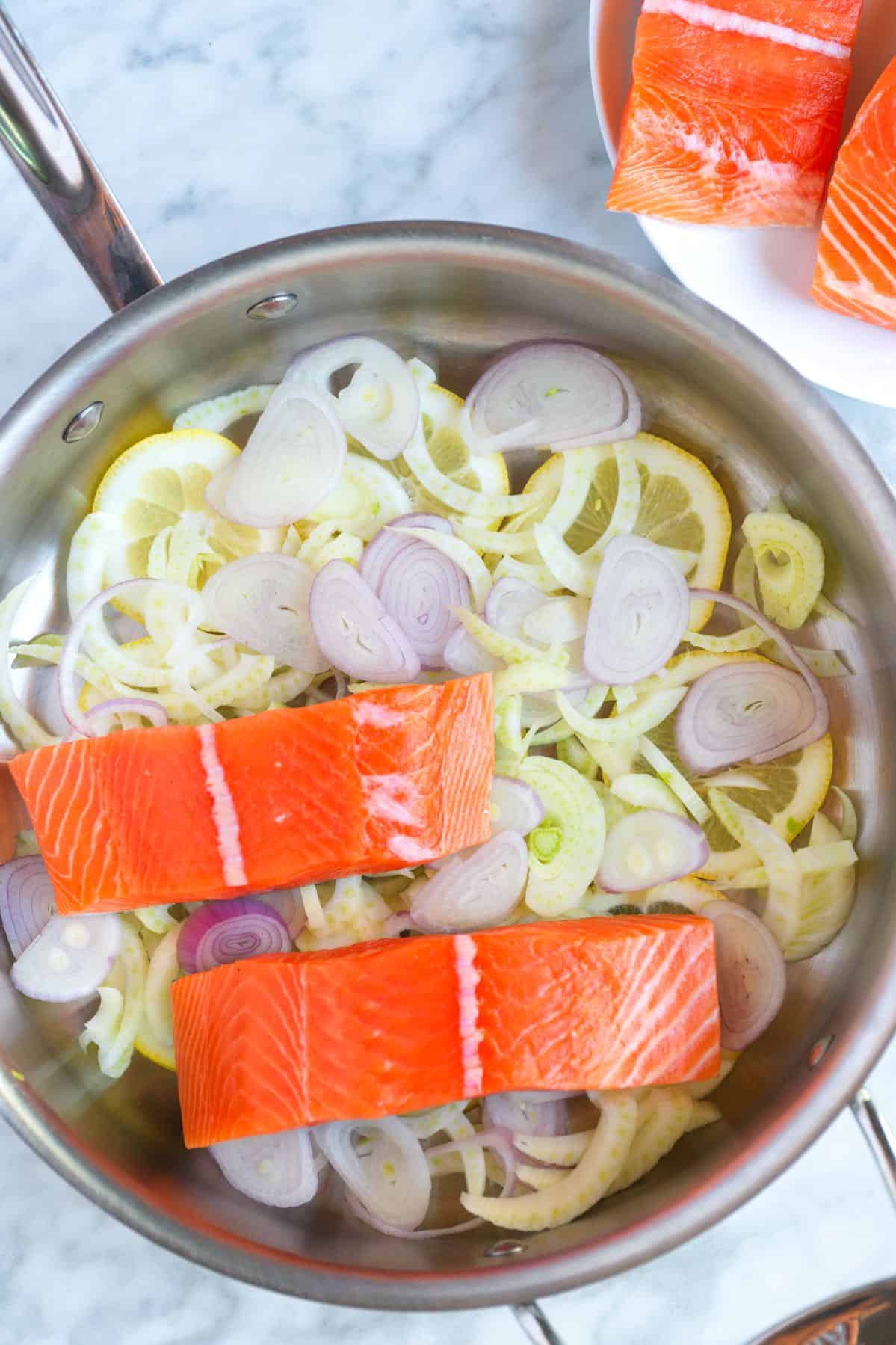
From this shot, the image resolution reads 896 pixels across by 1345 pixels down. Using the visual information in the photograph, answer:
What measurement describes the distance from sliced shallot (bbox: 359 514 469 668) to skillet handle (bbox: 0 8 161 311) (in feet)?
1.55

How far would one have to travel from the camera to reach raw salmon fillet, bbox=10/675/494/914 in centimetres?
129

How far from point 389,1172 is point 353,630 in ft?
2.39

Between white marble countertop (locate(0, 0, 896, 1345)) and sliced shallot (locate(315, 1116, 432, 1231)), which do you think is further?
white marble countertop (locate(0, 0, 896, 1345))

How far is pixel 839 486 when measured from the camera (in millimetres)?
1310

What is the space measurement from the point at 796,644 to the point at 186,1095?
1027 millimetres

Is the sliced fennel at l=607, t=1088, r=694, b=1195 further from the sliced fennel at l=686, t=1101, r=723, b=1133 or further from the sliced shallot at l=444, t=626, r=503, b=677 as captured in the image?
the sliced shallot at l=444, t=626, r=503, b=677

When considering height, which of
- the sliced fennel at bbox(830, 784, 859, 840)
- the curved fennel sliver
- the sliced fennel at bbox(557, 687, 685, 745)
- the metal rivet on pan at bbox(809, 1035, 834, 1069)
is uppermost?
the sliced fennel at bbox(557, 687, 685, 745)

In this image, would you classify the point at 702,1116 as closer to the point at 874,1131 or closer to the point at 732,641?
the point at 874,1131

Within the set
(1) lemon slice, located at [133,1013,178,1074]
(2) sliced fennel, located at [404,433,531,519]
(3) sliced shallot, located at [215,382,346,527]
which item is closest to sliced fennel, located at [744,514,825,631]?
(2) sliced fennel, located at [404,433,531,519]

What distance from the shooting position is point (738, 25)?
1422mm

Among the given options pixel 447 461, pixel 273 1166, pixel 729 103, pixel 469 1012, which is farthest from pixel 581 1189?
pixel 729 103

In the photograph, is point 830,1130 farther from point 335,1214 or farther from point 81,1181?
point 81,1181

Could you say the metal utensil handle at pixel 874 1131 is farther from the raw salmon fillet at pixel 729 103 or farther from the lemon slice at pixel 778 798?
the raw salmon fillet at pixel 729 103

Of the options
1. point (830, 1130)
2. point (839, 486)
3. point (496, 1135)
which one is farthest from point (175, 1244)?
point (839, 486)
